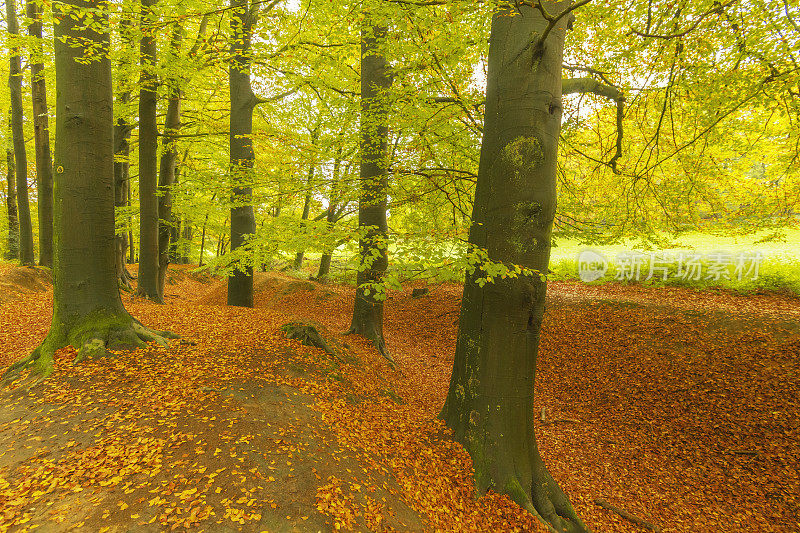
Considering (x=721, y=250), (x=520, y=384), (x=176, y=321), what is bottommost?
(x=176, y=321)

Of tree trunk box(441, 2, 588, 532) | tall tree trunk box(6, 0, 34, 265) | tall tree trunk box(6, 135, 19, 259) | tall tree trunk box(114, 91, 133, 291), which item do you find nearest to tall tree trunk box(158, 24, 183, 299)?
tall tree trunk box(114, 91, 133, 291)

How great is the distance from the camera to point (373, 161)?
6.22 meters

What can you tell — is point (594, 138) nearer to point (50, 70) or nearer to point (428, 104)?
point (428, 104)

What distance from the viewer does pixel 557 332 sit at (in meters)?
10.1

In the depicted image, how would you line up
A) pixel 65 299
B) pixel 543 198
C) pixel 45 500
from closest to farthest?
pixel 45 500, pixel 543 198, pixel 65 299

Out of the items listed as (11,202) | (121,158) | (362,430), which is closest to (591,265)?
(362,430)

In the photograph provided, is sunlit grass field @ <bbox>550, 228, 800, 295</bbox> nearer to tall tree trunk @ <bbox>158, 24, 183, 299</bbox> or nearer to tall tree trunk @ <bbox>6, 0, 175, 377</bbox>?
tall tree trunk @ <bbox>6, 0, 175, 377</bbox>

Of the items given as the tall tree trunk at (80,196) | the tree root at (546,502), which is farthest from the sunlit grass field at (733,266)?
the tall tree trunk at (80,196)

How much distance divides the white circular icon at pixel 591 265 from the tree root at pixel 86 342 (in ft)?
57.0

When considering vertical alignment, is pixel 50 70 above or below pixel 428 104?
above

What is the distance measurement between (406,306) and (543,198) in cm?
1067

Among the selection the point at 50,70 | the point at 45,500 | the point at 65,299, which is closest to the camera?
the point at 45,500

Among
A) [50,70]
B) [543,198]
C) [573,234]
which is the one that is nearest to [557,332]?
[573,234]

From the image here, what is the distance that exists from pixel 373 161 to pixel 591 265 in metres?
15.2
